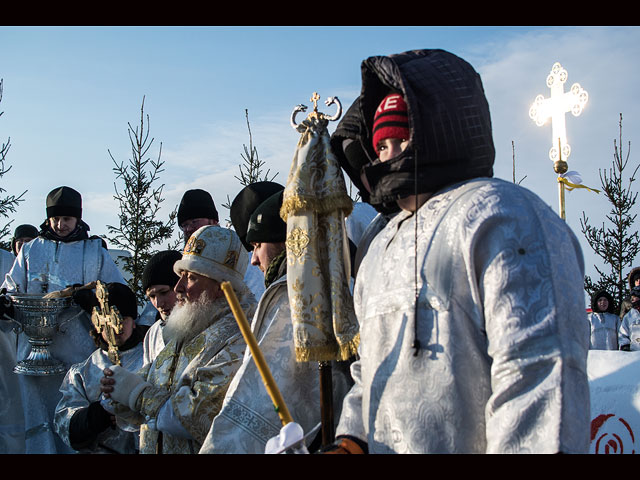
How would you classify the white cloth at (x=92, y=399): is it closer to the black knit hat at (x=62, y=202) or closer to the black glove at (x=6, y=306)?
the black glove at (x=6, y=306)

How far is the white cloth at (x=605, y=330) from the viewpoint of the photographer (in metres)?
13.0

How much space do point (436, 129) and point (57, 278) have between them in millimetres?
6752

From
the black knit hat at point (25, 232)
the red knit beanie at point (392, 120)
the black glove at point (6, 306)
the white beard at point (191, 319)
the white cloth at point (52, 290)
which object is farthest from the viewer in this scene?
the black knit hat at point (25, 232)

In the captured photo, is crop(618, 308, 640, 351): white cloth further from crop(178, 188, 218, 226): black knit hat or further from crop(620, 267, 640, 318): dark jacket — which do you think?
crop(178, 188, 218, 226): black knit hat

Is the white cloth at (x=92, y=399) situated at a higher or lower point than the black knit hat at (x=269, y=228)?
lower

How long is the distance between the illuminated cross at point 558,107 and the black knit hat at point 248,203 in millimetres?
2991

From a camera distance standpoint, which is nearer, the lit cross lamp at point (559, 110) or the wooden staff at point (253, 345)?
the wooden staff at point (253, 345)

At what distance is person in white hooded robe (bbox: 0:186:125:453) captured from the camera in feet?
25.1

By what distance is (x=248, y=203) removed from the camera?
511 centimetres

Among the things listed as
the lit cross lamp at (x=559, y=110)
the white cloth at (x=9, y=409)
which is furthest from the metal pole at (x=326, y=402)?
the white cloth at (x=9, y=409)

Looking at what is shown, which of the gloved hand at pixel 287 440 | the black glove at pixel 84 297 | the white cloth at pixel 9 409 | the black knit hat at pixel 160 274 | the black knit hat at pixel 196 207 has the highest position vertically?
the black knit hat at pixel 196 207

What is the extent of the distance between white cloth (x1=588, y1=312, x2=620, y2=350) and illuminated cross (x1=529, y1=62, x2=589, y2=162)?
7.09 metres

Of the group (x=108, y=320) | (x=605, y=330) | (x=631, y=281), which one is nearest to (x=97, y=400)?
(x=108, y=320)
